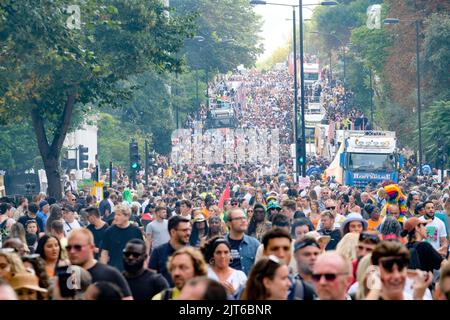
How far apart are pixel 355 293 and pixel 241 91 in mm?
118497

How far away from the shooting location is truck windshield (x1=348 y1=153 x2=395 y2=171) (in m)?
50.3

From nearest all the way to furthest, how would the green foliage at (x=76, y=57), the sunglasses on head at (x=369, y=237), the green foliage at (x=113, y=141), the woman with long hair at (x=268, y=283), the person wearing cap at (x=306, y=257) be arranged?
1. the woman with long hair at (x=268, y=283)
2. the person wearing cap at (x=306, y=257)
3. the sunglasses on head at (x=369, y=237)
4. the green foliage at (x=76, y=57)
5. the green foliage at (x=113, y=141)

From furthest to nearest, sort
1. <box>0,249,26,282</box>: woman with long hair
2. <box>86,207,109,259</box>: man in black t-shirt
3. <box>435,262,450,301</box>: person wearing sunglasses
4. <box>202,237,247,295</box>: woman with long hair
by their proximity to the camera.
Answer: <box>86,207,109,259</box>: man in black t-shirt, <box>202,237,247,295</box>: woman with long hair, <box>0,249,26,282</box>: woman with long hair, <box>435,262,450,301</box>: person wearing sunglasses

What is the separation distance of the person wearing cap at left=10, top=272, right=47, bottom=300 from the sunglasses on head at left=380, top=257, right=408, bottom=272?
225 cm

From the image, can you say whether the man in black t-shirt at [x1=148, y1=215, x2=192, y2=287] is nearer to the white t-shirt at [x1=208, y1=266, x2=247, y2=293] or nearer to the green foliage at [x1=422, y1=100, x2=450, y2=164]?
the white t-shirt at [x1=208, y1=266, x2=247, y2=293]

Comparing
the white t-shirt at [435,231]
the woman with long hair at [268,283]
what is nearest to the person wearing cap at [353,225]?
the white t-shirt at [435,231]

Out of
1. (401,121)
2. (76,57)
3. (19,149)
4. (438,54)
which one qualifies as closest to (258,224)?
(76,57)

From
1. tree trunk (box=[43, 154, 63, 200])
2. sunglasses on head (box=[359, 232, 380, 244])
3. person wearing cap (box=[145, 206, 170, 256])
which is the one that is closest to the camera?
sunglasses on head (box=[359, 232, 380, 244])

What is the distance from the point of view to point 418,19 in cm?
6244

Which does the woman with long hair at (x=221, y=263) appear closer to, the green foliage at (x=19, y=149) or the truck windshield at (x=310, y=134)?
the green foliage at (x=19, y=149)

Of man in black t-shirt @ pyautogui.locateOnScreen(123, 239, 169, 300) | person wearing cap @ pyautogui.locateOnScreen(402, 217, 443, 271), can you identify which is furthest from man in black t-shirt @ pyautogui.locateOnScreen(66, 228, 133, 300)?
person wearing cap @ pyautogui.locateOnScreen(402, 217, 443, 271)

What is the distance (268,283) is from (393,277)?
2.55 ft

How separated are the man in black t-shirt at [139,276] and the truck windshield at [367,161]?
131 ft

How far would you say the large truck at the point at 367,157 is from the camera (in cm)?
5022
